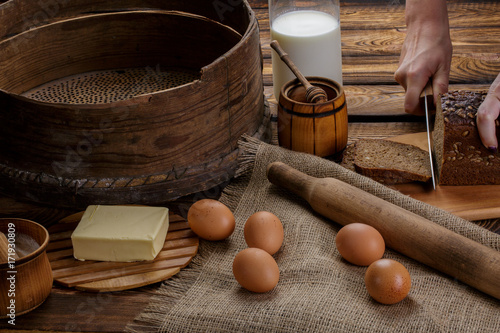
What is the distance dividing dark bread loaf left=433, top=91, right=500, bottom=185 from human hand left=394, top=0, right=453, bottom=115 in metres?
0.14

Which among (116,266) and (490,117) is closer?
(116,266)

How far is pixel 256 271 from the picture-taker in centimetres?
121

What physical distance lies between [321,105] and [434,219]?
14.9 inches

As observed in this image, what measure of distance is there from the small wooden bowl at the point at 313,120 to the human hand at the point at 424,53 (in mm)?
257

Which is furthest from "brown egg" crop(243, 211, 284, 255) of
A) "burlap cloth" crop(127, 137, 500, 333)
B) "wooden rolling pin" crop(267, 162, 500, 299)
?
"wooden rolling pin" crop(267, 162, 500, 299)

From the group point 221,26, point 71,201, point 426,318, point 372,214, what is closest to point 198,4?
point 221,26

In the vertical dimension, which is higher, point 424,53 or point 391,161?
point 424,53

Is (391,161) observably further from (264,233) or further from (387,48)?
(387,48)

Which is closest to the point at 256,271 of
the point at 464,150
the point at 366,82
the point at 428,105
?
the point at 464,150

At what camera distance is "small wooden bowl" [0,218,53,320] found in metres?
1.15

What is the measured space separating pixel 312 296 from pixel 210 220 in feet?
0.93

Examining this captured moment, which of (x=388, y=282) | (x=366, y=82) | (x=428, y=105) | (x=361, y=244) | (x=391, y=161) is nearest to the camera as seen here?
(x=388, y=282)

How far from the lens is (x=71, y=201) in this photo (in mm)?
1477

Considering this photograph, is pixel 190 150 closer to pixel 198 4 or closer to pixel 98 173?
pixel 98 173
